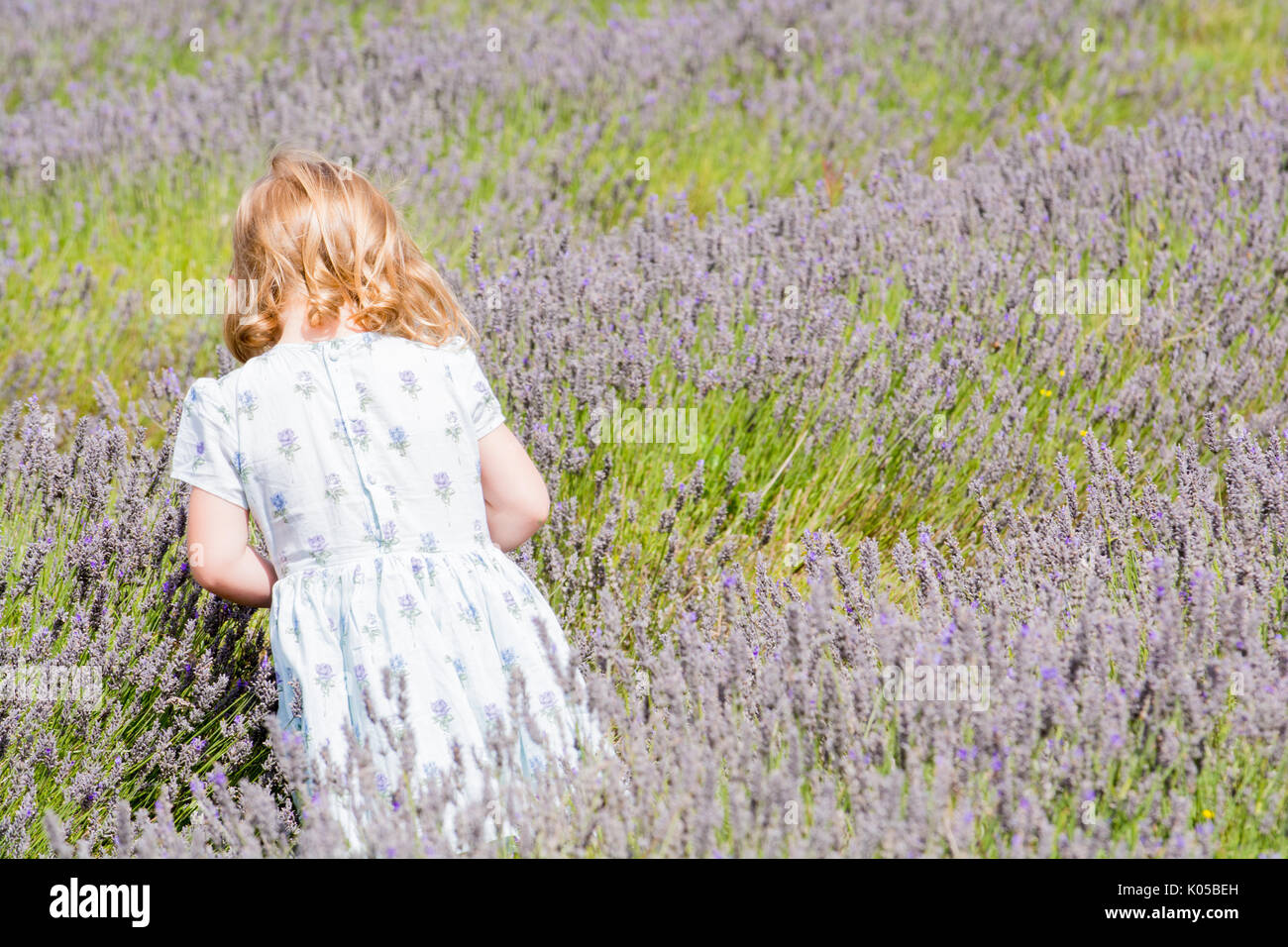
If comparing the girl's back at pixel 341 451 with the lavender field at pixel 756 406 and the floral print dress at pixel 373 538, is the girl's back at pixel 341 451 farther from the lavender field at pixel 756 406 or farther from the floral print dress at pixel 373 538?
the lavender field at pixel 756 406

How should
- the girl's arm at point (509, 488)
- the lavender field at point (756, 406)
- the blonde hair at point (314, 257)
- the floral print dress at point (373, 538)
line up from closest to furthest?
the lavender field at point (756, 406) < the floral print dress at point (373, 538) < the blonde hair at point (314, 257) < the girl's arm at point (509, 488)

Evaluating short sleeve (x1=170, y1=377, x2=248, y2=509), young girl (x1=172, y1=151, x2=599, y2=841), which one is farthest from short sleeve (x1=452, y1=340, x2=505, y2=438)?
short sleeve (x1=170, y1=377, x2=248, y2=509)

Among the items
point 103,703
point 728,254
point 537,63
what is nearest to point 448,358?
point 103,703

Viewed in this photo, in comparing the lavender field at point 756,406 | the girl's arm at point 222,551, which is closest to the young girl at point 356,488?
the girl's arm at point 222,551

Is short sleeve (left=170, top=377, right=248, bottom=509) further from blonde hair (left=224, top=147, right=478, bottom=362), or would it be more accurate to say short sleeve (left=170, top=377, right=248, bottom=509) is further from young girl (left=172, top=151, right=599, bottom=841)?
blonde hair (left=224, top=147, right=478, bottom=362)

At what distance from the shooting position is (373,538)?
2.17 meters

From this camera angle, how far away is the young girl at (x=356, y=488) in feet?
6.83

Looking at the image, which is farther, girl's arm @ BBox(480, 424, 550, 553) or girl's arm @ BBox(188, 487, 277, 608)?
girl's arm @ BBox(480, 424, 550, 553)

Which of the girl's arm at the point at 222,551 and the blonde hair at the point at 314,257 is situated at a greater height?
the blonde hair at the point at 314,257

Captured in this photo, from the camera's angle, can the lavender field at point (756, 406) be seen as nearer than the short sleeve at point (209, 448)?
Yes

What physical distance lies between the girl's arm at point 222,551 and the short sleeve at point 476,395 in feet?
1.51

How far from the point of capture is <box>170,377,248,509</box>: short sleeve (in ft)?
7.07

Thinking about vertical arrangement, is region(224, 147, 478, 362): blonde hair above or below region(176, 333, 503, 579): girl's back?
above

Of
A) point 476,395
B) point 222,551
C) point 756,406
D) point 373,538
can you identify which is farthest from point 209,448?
point 756,406
